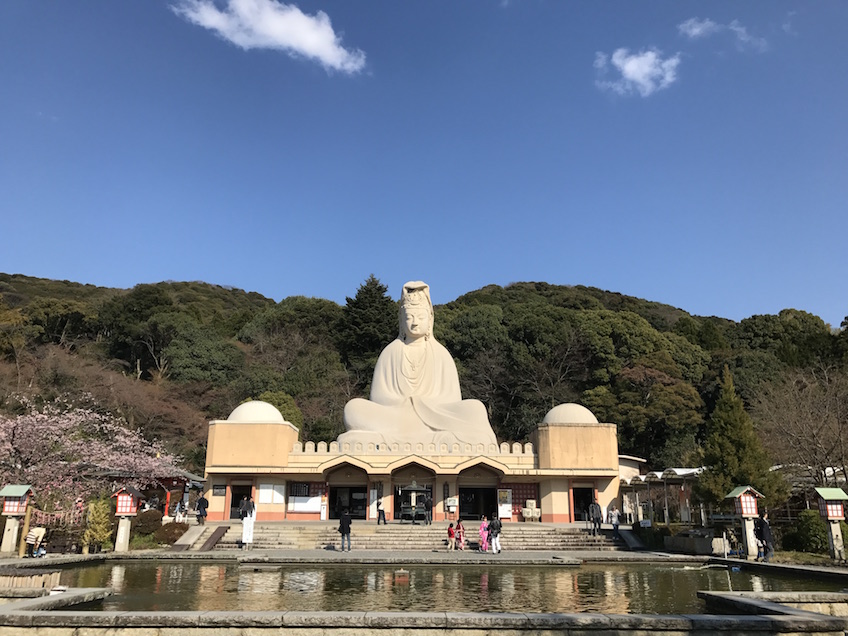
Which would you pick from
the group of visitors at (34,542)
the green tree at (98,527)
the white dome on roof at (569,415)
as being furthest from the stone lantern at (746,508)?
the group of visitors at (34,542)

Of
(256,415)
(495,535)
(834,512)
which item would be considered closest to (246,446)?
(256,415)

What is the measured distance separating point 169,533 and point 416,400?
1114cm

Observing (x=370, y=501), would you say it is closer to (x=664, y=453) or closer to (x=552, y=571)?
(x=552, y=571)

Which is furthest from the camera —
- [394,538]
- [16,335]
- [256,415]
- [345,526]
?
[16,335]

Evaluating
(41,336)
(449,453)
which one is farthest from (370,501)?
(41,336)

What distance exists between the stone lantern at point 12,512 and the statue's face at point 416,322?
16770 mm

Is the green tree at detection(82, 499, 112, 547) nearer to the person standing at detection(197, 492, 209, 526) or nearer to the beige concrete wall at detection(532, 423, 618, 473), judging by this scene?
the person standing at detection(197, 492, 209, 526)

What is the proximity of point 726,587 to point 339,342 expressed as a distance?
37.8 metres

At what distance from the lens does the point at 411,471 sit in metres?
24.1

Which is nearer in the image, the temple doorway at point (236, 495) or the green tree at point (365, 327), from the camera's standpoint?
the temple doorway at point (236, 495)

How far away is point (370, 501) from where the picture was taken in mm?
24391

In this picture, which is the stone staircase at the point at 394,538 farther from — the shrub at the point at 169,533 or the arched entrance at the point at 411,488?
the arched entrance at the point at 411,488

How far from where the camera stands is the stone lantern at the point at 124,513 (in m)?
17.4

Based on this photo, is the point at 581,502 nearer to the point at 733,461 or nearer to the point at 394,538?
the point at 733,461
